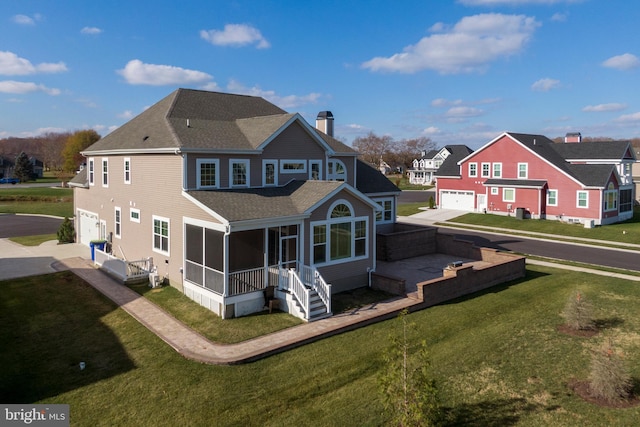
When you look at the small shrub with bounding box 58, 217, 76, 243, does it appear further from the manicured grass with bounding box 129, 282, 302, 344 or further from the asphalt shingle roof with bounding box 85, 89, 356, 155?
the manicured grass with bounding box 129, 282, 302, 344

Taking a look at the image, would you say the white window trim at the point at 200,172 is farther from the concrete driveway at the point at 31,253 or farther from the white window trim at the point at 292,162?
the concrete driveway at the point at 31,253

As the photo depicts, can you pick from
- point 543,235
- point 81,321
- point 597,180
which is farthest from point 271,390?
point 597,180

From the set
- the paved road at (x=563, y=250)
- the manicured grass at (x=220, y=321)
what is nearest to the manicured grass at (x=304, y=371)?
the manicured grass at (x=220, y=321)

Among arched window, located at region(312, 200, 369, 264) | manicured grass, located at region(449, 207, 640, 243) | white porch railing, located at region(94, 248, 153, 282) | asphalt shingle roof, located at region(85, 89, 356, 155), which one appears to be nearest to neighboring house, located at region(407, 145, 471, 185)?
manicured grass, located at region(449, 207, 640, 243)

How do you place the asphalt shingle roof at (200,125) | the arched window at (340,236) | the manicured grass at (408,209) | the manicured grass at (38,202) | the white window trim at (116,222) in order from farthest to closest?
the manicured grass at (38,202), the manicured grass at (408,209), the white window trim at (116,222), the asphalt shingle roof at (200,125), the arched window at (340,236)

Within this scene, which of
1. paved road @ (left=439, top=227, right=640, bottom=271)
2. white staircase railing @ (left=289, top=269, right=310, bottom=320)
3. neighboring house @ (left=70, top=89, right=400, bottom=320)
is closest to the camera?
white staircase railing @ (left=289, top=269, right=310, bottom=320)
